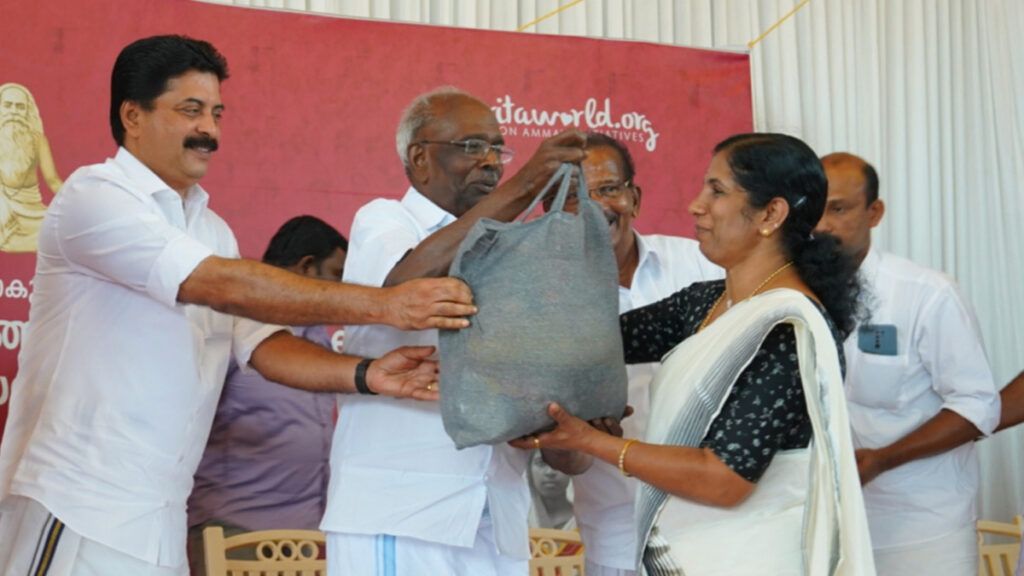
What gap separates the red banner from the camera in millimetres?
4000

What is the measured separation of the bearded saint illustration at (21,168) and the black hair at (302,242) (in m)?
0.73

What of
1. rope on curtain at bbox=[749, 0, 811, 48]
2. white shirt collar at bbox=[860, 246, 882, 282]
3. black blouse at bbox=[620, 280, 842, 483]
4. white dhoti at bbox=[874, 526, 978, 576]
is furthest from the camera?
rope on curtain at bbox=[749, 0, 811, 48]

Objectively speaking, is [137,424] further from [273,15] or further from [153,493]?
[273,15]

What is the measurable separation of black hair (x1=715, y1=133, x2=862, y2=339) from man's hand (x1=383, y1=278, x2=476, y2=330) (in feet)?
2.40

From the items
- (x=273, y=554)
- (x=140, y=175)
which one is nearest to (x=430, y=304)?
(x=140, y=175)

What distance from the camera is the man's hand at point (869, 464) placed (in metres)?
3.55

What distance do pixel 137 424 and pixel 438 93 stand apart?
1057 mm

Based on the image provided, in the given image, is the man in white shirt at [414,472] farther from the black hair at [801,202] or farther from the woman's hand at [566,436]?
the black hair at [801,202]

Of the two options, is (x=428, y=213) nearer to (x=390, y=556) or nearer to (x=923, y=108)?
(x=390, y=556)

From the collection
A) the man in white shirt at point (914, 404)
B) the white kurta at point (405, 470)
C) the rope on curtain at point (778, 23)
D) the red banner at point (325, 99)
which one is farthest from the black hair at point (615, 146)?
the rope on curtain at point (778, 23)

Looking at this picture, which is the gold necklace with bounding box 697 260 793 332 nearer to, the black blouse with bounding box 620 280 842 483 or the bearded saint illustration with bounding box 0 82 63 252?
the black blouse with bounding box 620 280 842 483

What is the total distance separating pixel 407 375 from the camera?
2.66 metres

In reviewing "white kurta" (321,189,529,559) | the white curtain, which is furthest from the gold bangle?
the white curtain

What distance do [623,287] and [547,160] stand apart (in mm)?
1265
